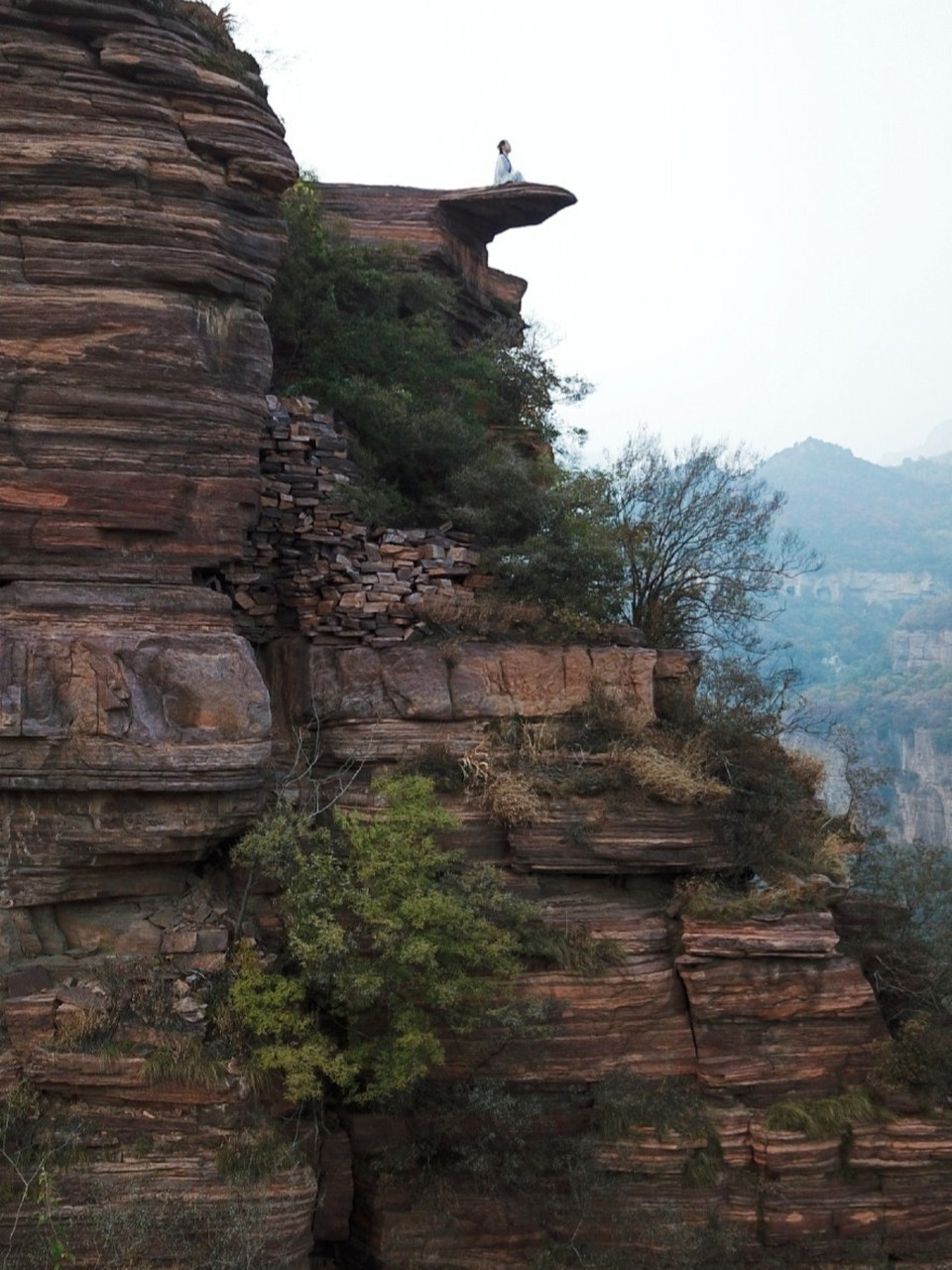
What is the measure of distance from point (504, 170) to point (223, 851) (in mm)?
12537

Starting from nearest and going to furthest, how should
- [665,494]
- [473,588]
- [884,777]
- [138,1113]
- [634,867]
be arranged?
[138,1113] < [634,867] < [473,588] < [884,777] < [665,494]

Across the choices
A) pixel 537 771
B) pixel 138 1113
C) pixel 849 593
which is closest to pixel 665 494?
pixel 537 771

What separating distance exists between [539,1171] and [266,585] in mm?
6660

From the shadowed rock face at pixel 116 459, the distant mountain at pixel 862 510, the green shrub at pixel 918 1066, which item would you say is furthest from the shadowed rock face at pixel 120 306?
the distant mountain at pixel 862 510

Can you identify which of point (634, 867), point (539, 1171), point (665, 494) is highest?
point (665, 494)

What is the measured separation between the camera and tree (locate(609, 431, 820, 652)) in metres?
15.4

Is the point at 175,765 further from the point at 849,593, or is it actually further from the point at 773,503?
the point at 849,593

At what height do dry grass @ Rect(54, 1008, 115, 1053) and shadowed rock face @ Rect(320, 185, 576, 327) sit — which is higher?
shadowed rock face @ Rect(320, 185, 576, 327)

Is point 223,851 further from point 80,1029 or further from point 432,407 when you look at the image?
point 432,407

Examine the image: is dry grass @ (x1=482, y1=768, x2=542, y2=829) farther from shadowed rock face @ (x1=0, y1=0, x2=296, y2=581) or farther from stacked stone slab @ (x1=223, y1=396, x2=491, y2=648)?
shadowed rock face @ (x1=0, y1=0, x2=296, y2=581)

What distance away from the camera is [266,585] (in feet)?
40.5

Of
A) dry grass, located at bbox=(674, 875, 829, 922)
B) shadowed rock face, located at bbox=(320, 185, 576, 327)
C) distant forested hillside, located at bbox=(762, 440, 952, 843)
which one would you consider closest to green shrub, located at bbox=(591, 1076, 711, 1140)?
dry grass, located at bbox=(674, 875, 829, 922)

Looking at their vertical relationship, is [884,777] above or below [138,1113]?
above

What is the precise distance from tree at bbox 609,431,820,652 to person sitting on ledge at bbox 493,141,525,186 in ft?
17.4
